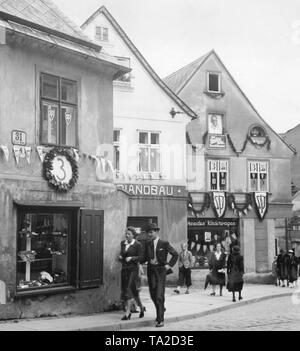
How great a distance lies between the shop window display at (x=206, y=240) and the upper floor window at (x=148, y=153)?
4890 mm

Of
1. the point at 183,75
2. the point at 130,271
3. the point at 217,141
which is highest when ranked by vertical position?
the point at 183,75

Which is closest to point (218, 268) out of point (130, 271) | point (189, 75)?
point (130, 271)

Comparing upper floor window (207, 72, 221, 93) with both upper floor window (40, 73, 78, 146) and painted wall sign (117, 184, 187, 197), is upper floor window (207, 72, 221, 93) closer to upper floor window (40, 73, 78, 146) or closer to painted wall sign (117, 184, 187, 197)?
painted wall sign (117, 184, 187, 197)

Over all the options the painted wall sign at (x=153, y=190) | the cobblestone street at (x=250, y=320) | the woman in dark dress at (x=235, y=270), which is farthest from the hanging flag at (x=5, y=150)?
the painted wall sign at (x=153, y=190)

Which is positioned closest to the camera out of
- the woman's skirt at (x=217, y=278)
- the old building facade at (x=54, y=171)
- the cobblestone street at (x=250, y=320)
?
the cobblestone street at (x=250, y=320)

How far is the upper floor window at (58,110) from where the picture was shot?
12562mm

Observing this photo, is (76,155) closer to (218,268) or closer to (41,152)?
(41,152)

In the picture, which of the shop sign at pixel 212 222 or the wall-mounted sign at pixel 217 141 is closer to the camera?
the shop sign at pixel 212 222

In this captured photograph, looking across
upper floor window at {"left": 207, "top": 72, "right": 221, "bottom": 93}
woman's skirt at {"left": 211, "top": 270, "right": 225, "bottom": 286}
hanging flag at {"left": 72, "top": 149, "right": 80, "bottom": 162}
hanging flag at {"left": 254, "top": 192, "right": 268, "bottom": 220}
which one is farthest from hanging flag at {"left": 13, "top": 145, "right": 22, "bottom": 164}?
hanging flag at {"left": 254, "top": 192, "right": 268, "bottom": 220}

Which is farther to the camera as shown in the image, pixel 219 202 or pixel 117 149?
pixel 219 202

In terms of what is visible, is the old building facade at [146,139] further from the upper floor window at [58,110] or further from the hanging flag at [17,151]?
the hanging flag at [17,151]

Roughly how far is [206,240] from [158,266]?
54.7 feet

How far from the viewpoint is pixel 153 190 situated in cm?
2338
